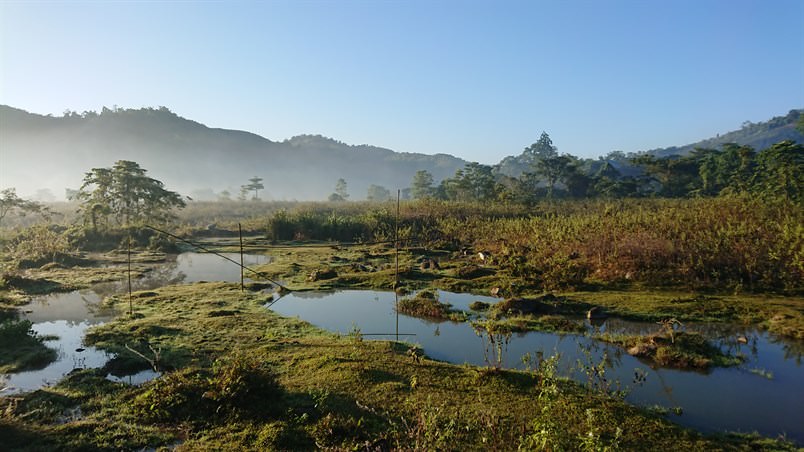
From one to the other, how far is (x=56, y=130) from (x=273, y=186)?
7967 centimetres

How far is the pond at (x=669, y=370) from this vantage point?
15.8 ft

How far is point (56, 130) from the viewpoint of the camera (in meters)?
152

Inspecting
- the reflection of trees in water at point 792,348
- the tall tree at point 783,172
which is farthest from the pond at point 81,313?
the tall tree at point 783,172

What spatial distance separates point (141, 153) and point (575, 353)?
7466 inches

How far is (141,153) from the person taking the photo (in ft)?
529

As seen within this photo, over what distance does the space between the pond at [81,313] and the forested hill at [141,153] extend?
384 feet

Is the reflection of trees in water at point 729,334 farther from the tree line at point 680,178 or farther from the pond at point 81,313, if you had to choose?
the tree line at point 680,178

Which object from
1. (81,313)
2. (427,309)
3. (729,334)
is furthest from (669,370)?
(81,313)

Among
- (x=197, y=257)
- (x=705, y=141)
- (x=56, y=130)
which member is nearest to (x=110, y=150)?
(x=56, y=130)

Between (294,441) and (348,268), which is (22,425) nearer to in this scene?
(294,441)

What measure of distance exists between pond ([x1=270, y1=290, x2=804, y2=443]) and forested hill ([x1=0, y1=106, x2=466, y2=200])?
416 feet

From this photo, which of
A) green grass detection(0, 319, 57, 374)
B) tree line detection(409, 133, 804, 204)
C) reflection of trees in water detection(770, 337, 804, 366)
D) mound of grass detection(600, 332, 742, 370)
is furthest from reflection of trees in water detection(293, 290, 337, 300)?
tree line detection(409, 133, 804, 204)

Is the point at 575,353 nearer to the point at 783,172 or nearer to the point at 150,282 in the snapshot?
the point at 150,282

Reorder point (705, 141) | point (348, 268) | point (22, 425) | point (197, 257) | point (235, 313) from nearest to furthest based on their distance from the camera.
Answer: point (22, 425) → point (235, 313) → point (348, 268) → point (197, 257) → point (705, 141)
